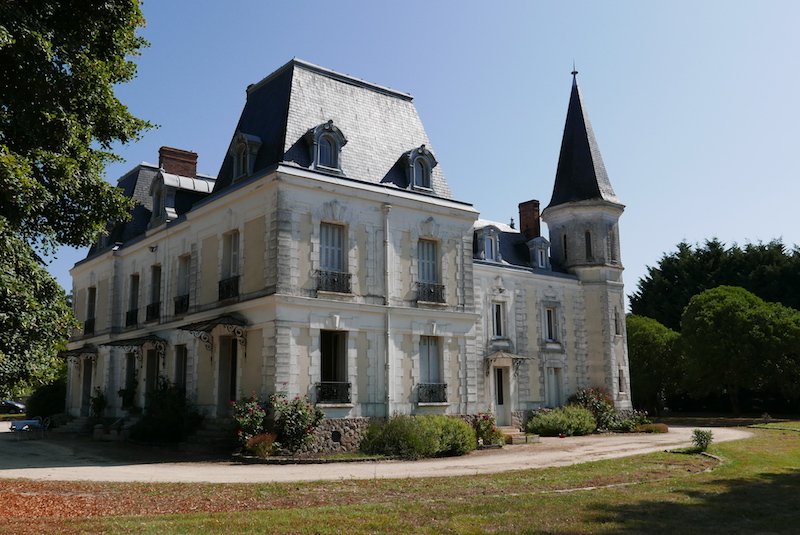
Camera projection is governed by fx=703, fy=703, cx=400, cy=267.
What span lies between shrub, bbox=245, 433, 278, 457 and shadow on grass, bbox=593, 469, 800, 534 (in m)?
9.01

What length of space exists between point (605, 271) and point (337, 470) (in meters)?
18.2

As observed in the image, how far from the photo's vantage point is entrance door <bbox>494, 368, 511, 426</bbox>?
85.8 ft

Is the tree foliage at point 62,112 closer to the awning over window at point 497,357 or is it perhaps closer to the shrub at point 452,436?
the shrub at point 452,436

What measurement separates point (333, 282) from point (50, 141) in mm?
9129

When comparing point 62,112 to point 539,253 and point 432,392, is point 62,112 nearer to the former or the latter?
point 432,392

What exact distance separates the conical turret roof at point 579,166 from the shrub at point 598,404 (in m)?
7.91

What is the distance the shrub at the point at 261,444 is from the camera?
16078 millimetres

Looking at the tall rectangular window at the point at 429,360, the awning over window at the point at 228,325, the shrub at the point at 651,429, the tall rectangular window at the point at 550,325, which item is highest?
the tall rectangular window at the point at 550,325

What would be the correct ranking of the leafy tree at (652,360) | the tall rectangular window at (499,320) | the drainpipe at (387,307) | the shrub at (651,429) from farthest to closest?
the leafy tree at (652,360)
the tall rectangular window at (499,320)
the shrub at (651,429)
the drainpipe at (387,307)

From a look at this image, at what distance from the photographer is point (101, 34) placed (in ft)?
37.7

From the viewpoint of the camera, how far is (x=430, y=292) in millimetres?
20547

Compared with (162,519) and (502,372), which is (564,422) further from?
(162,519)

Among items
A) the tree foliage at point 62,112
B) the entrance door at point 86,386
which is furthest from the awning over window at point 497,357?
the tree foliage at point 62,112

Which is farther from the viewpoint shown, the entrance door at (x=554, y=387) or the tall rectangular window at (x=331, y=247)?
the entrance door at (x=554, y=387)
